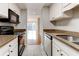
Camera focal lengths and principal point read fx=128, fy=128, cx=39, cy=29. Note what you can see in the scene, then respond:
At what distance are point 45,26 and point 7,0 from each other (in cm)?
436

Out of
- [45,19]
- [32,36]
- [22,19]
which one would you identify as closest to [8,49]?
[22,19]

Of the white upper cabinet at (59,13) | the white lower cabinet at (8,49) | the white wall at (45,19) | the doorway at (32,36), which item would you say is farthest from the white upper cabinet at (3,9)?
the doorway at (32,36)

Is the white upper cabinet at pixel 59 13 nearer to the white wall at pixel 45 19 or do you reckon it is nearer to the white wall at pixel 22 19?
the white wall at pixel 45 19

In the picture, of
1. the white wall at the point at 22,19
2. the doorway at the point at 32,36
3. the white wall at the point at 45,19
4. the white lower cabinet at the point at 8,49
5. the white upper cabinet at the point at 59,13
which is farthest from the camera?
the doorway at the point at 32,36

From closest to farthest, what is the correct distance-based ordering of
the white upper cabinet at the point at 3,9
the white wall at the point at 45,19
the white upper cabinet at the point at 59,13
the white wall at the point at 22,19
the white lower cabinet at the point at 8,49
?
the white lower cabinet at the point at 8,49 < the white upper cabinet at the point at 3,9 < the white upper cabinet at the point at 59,13 < the white wall at the point at 22,19 < the white wall at the point at 45,19

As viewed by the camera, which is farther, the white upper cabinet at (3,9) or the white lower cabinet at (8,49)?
the white upper cabinet at (3,9)

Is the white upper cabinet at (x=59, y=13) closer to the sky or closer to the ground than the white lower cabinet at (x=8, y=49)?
closer to the sky

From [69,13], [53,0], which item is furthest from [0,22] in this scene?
[53,0]

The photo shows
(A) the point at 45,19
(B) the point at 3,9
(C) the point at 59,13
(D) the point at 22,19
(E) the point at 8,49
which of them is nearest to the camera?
(E) the point at 8,49

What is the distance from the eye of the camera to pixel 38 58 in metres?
0.60

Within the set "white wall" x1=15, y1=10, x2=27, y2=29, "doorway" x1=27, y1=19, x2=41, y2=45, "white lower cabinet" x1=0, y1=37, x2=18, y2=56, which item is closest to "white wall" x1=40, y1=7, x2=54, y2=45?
"white wall" x1=15, y1=10, x2=27, y2=29

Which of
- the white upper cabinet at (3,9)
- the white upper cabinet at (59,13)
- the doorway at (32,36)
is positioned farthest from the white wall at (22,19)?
the white upper cabinet at (3,9)

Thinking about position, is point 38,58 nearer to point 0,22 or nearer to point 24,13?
point 0,22

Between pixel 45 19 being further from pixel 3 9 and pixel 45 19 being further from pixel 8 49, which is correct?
pixel 8 49
